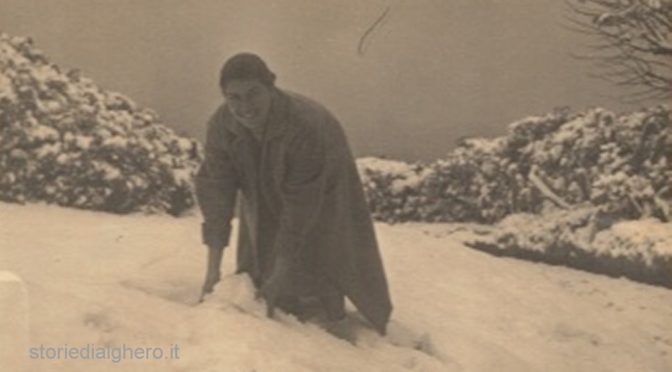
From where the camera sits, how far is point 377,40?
12.8ft

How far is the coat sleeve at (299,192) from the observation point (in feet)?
10.1

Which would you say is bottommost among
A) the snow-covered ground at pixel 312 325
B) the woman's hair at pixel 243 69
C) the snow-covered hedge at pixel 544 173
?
the snow-covered ground at pixel 312 325

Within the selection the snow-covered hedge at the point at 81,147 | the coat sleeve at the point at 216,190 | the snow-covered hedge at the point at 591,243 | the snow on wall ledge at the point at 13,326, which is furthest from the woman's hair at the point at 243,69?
the snow-covered hedge at the point at 591,243

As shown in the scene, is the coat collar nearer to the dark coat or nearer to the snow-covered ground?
the dark coat

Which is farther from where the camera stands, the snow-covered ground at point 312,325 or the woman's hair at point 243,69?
the woman's hair at point 243,69

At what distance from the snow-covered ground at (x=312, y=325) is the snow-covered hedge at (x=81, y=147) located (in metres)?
0.26

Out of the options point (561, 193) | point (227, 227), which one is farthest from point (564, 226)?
point (227, 227)

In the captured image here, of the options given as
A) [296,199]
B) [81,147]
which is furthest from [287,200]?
[81,147]

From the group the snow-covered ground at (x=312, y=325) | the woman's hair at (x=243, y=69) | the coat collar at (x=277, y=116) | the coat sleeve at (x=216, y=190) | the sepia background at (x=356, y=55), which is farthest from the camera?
the sepia background at (x=356, y=55)

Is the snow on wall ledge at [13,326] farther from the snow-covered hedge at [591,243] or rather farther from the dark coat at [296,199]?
the snow-covered hedge at [591,243]

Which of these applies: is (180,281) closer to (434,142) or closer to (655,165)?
(434,142)

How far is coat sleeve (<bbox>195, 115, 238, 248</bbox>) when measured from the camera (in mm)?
3154

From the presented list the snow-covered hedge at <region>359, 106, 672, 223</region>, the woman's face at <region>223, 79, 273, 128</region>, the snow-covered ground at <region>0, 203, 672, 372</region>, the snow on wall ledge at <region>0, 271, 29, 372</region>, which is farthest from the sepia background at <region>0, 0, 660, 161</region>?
the snow on wall ledge at <region>0, 271, 29, 372</region>

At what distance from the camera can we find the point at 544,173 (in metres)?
5.09
